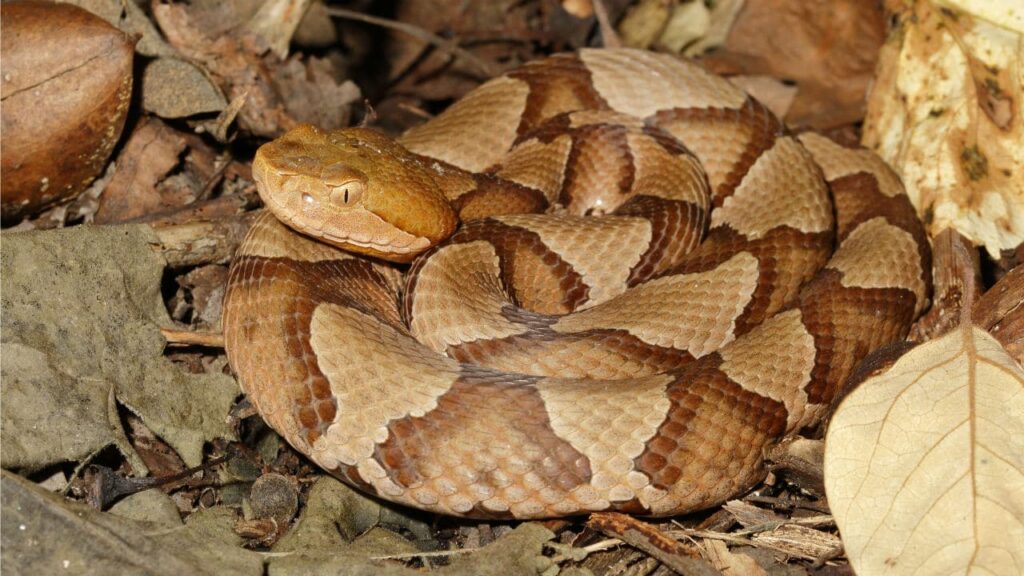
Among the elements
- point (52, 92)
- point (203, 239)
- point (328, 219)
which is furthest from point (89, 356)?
point (52, 92)

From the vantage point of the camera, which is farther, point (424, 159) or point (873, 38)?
point (873, 38)

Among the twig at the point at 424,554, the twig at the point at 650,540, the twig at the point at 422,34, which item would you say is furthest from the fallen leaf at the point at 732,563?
the twig at the point at 422,34

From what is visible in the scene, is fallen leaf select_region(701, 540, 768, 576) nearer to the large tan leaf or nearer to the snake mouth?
the large tan leaf

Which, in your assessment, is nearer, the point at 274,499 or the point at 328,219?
the point at 274,499

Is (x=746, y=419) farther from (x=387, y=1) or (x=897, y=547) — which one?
(x=387, y=1)

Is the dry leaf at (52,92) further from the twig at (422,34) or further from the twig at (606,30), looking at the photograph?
the twig at (606,30)

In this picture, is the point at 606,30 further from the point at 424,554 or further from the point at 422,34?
the point at 424,554

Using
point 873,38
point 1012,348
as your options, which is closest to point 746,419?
point 1012,348
